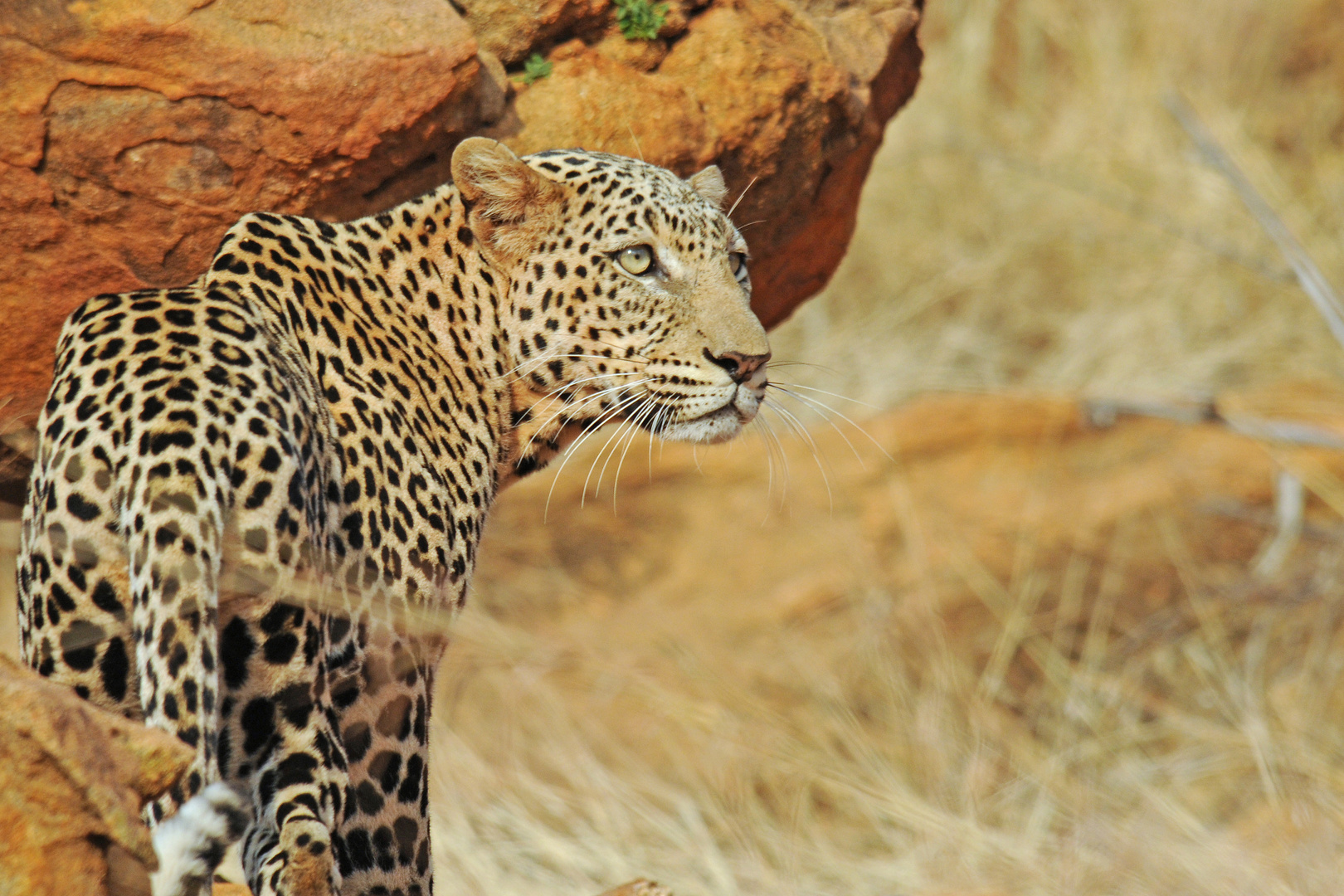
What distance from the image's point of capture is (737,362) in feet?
16.5

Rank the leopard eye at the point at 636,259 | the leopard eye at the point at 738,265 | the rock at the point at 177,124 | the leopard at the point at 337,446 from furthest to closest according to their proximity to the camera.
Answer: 1. the leopard eye at the point at 738,265
2. the rock at the point at 177,124
3. the leopard eye at the point at 636,259
4. the leopard at the point at 337,446

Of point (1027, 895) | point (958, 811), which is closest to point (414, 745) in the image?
point (1027, 895)

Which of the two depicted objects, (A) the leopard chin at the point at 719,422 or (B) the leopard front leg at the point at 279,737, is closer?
(B) the leopard front leg at the point at 279,737

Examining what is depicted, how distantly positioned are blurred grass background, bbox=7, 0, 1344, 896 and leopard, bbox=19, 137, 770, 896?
2.02 feet

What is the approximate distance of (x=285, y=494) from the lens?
3609 millimetres

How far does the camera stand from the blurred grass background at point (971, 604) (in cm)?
887

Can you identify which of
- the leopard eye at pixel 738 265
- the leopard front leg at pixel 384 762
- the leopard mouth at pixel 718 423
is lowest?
the leopard front leg at pixel 384 762

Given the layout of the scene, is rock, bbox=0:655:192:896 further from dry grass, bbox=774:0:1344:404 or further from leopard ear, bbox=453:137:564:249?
dry grass, bbox=774:0:1344:404

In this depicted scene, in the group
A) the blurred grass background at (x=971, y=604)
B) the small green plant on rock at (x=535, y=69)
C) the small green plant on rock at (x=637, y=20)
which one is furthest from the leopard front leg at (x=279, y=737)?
the small green plant on rock at (x=637, y=20)

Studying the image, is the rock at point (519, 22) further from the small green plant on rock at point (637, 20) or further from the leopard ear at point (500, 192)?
the leopard ear at point (500, 192)

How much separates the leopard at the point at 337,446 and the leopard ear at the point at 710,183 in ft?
0.04

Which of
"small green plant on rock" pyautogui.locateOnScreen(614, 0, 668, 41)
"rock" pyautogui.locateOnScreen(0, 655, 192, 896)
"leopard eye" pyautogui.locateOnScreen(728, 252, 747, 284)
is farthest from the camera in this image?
"small green plant on rock" pyautogui.locateOnScreen(614, 0, 668, 41)

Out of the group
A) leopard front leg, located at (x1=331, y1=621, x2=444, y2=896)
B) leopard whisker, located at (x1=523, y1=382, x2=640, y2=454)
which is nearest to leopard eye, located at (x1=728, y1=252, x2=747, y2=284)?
leopard whisker, located at (x1=523, y1=382, x2=640, y2=454)

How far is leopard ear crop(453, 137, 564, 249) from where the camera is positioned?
491 cm
